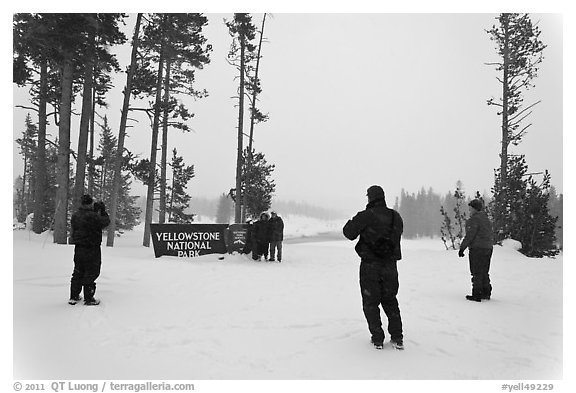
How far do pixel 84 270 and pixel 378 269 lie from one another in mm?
4708

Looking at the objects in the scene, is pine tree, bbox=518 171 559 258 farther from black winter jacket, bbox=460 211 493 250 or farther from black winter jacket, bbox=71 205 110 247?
black winter jacket, bbox=71 205 110 247

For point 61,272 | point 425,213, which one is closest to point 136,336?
point 61,272

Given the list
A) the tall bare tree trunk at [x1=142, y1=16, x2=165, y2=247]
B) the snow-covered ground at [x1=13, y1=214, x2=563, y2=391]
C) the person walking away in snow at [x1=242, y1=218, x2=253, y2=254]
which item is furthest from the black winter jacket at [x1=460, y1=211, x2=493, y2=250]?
the tall bare tree trunk at [x1=142, y1=16, x2=165, y2=247]

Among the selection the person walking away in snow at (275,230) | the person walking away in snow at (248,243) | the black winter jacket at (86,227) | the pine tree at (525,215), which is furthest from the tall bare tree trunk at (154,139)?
the pine tree at (525,215)

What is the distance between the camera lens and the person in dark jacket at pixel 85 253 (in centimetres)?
551

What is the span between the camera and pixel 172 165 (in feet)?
97.1

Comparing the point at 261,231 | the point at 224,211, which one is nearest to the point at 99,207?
the point at 261,231

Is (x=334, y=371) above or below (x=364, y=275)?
below

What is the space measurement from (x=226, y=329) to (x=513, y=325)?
4.45 m

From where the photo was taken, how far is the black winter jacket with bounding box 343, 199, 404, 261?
4176 mm

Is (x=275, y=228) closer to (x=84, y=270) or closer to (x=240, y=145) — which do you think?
(x=84, y=270)

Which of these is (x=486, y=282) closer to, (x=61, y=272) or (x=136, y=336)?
(x=136, y=336)

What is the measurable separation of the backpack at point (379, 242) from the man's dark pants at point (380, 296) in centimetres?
13

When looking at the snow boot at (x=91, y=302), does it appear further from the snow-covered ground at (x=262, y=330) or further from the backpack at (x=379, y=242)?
the backpack at (x=379, y=242)
